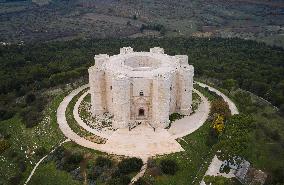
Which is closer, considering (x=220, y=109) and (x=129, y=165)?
(x=129, y=165)

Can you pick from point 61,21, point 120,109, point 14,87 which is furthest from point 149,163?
point 61,21

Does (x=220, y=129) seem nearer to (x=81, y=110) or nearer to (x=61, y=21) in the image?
(x=81, y=110)

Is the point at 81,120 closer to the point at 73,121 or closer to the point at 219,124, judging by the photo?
the point at 73,121

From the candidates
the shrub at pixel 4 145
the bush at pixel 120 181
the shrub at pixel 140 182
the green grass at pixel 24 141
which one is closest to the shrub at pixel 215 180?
the shrub at pixel 140 182

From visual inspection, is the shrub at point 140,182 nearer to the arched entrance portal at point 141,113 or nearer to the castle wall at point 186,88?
the arched entrance portal at point 141,113

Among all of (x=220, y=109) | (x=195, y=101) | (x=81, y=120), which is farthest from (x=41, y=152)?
(x=220, y=109)
